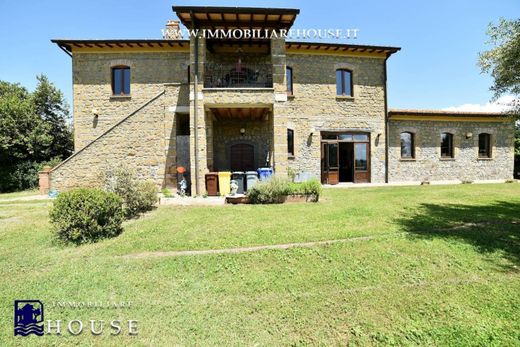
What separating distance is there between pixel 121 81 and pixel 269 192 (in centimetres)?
1156

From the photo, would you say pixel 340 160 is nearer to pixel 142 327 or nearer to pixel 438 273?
pixel 438 273

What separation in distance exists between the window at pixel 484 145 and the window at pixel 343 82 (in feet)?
31.5

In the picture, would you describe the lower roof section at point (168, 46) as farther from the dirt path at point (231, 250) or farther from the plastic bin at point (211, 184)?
the dirt path at point (231, 250)

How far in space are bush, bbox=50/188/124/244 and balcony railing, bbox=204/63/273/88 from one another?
706 centimetres

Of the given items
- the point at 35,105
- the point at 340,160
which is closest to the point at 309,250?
the point at 340,160

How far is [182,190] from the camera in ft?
33.3

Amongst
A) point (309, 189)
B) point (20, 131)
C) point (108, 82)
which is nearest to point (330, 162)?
point (309, 189)

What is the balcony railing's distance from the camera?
1091cm

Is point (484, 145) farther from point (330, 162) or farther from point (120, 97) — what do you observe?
point (120, 97)

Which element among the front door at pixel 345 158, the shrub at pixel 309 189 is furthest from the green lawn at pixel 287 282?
the front door at pixel 345 158

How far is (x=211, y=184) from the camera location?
991cm

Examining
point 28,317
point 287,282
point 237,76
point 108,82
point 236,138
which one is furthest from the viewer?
point 236,138

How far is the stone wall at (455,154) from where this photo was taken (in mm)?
14781

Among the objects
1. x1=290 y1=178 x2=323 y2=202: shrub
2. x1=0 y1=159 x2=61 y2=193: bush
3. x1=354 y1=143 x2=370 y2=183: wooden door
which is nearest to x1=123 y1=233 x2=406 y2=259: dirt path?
x1=290 y1=178 x2=323 y2=202: shrub
